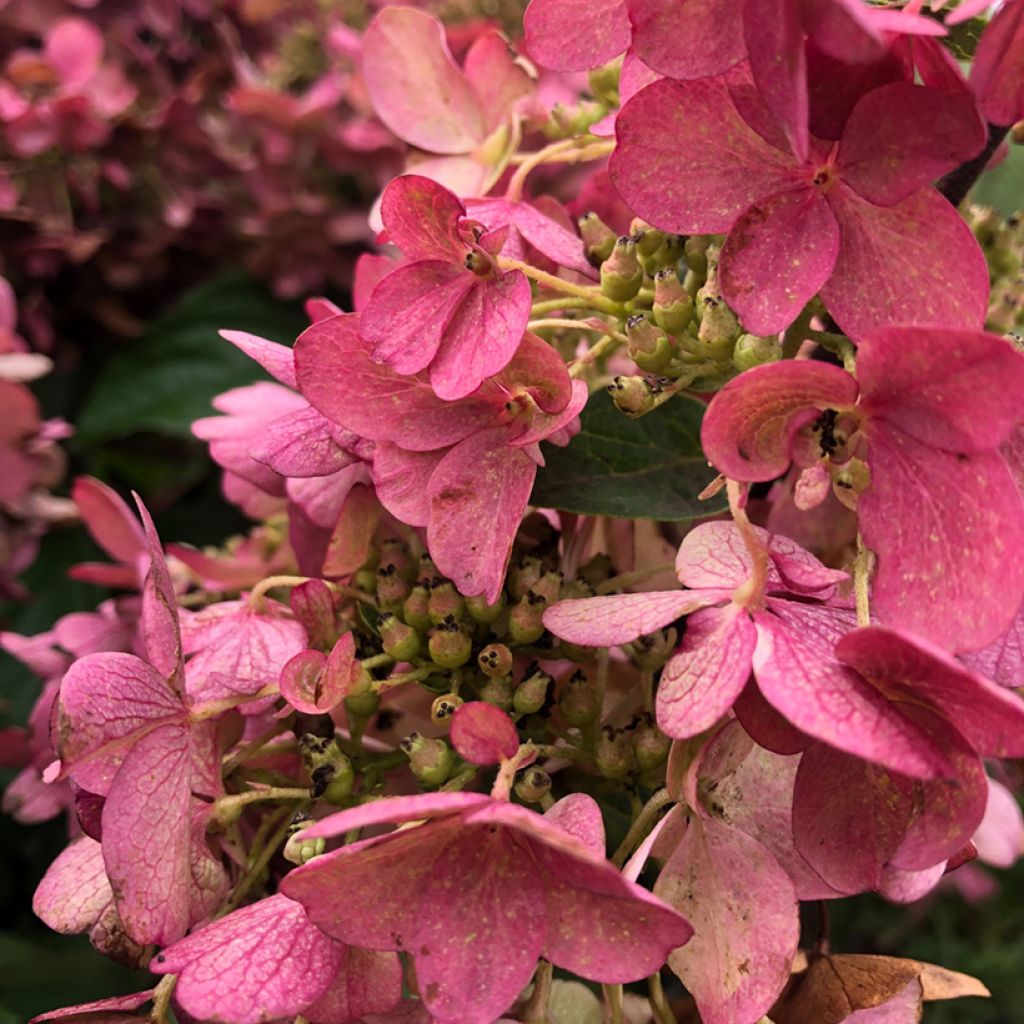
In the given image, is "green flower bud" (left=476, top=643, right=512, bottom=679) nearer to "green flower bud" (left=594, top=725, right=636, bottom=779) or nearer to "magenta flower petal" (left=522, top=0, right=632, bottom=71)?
"green flower bud" (left=594, top=725, right=636, bottom=779)

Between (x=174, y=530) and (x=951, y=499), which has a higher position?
(x=951, y=499)

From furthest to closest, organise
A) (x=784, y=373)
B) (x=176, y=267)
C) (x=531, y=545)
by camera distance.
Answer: (x=176, y=267) → (x=531, y=545) → (x=784, y=373)

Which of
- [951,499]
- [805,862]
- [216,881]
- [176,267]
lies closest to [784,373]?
[951,499]

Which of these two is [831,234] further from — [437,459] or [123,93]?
[123,93]

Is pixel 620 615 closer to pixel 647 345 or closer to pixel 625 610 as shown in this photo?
pixel 625 610

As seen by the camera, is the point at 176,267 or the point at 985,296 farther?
the point at 176,267

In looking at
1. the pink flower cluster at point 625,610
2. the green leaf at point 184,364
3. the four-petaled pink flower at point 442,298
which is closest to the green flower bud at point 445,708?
the pink flower cluster at point 625,610
